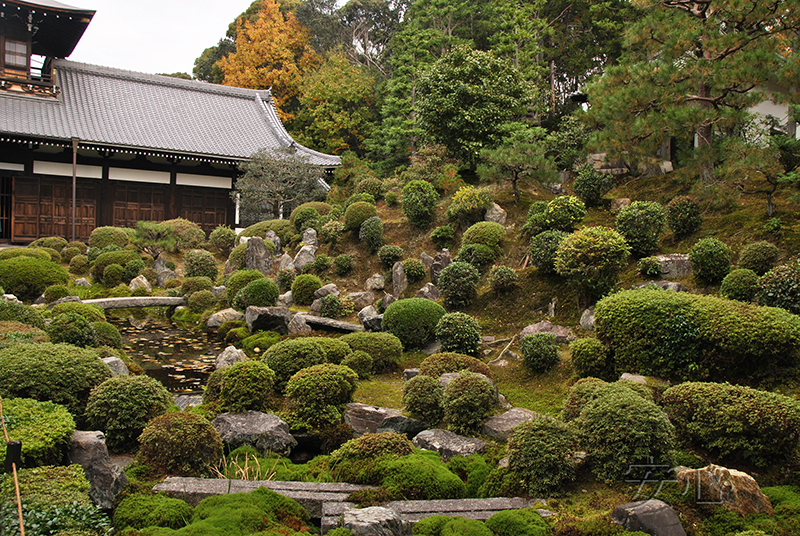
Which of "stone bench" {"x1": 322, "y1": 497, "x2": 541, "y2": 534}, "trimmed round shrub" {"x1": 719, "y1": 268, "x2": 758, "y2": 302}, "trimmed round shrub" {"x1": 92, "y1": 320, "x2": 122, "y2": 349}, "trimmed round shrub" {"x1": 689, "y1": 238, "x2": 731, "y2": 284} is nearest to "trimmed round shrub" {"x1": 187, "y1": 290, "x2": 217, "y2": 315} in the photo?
"trimmed round shrub" {"x1": 92, "y1": 320, "x2": 122, "y2": 349}

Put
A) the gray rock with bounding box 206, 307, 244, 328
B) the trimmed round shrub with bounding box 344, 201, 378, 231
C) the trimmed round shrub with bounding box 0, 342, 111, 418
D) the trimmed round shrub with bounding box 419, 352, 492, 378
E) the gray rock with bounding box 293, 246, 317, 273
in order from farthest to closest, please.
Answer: the trimmed round shrub with bounding box 344, 201, 378, 231 → the gray rock with bounding box 293, 246, 317, 273 → the gray rock with bounding box 206, 307, 244, 328 → the trimmed round shrub with bounding box 419, 352, 492, 378 → the trimmed round shrub with bounding box 0, 342, 111, 418

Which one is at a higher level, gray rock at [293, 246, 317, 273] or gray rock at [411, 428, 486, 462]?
gray rock at [293, 246, 317, 273]

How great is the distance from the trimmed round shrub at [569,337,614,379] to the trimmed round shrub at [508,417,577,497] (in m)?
2.76

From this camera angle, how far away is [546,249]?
41.0ft

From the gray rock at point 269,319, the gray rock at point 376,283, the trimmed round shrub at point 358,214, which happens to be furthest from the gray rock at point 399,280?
the trimmed round shrub at point 358,214

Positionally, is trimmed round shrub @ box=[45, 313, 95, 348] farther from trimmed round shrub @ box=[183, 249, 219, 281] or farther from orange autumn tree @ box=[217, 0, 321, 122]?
orange autumn tree @ box=[217, 0, 321, 122]

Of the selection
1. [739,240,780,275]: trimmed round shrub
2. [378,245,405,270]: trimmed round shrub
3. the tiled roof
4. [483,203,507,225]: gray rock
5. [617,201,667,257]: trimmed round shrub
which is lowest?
[378,245,405,270]: trimmed round shrub

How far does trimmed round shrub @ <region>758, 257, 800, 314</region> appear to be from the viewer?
319 inches

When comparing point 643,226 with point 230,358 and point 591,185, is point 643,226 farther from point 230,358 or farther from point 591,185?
point 230,358

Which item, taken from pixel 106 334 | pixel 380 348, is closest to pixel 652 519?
pixel 380 348

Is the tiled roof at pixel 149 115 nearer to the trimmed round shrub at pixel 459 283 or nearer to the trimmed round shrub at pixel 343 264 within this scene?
the trimmed round shrub at pixel 343 264

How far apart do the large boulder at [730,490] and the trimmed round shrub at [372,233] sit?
1264 centimetres

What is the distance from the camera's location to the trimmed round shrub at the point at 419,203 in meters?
17.0

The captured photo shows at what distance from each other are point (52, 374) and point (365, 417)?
13.1 feet
